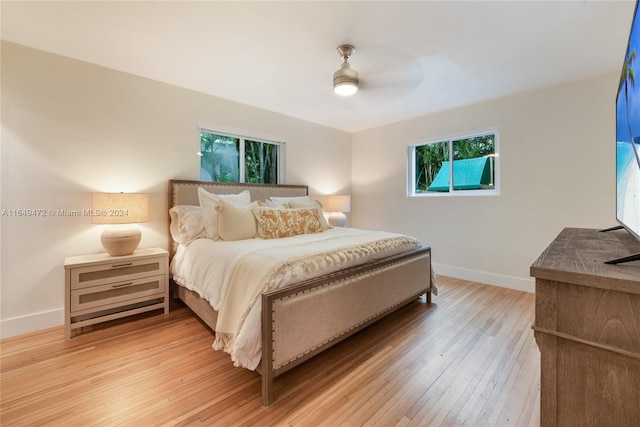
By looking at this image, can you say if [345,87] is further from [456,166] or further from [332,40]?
[456,166]

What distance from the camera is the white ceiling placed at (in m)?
1.76

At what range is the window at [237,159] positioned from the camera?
3.28 m

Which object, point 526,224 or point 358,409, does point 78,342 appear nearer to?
point 358,409

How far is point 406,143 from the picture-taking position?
4.16 m

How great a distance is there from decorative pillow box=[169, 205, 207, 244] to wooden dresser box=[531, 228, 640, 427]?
8.53 feet

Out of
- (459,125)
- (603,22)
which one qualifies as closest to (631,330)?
(603,22)

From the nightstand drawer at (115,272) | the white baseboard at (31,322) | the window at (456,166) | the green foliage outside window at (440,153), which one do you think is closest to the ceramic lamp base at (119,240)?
the nightstand drawer at (115,272)

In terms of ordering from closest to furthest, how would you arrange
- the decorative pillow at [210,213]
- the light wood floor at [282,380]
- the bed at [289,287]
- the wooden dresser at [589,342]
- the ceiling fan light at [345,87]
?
the wooden dresser at [589,342]
the light wood floor at [282,380]
the bed at [289,287]
the ceiling fan light at [345,87]
the decorative pillow at [210,213]

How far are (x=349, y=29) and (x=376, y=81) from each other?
0.91 meters

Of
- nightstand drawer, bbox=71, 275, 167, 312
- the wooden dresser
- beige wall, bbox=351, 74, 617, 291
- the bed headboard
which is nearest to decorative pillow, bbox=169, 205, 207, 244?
the bed headboard

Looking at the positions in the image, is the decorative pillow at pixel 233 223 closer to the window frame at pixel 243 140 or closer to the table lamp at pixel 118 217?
the table lamp at pixel 118 217

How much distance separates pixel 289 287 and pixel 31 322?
2388mm

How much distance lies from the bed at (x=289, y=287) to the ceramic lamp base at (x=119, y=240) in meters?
0.41

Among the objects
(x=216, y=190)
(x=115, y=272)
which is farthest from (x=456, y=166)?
(x=115, y=272)
